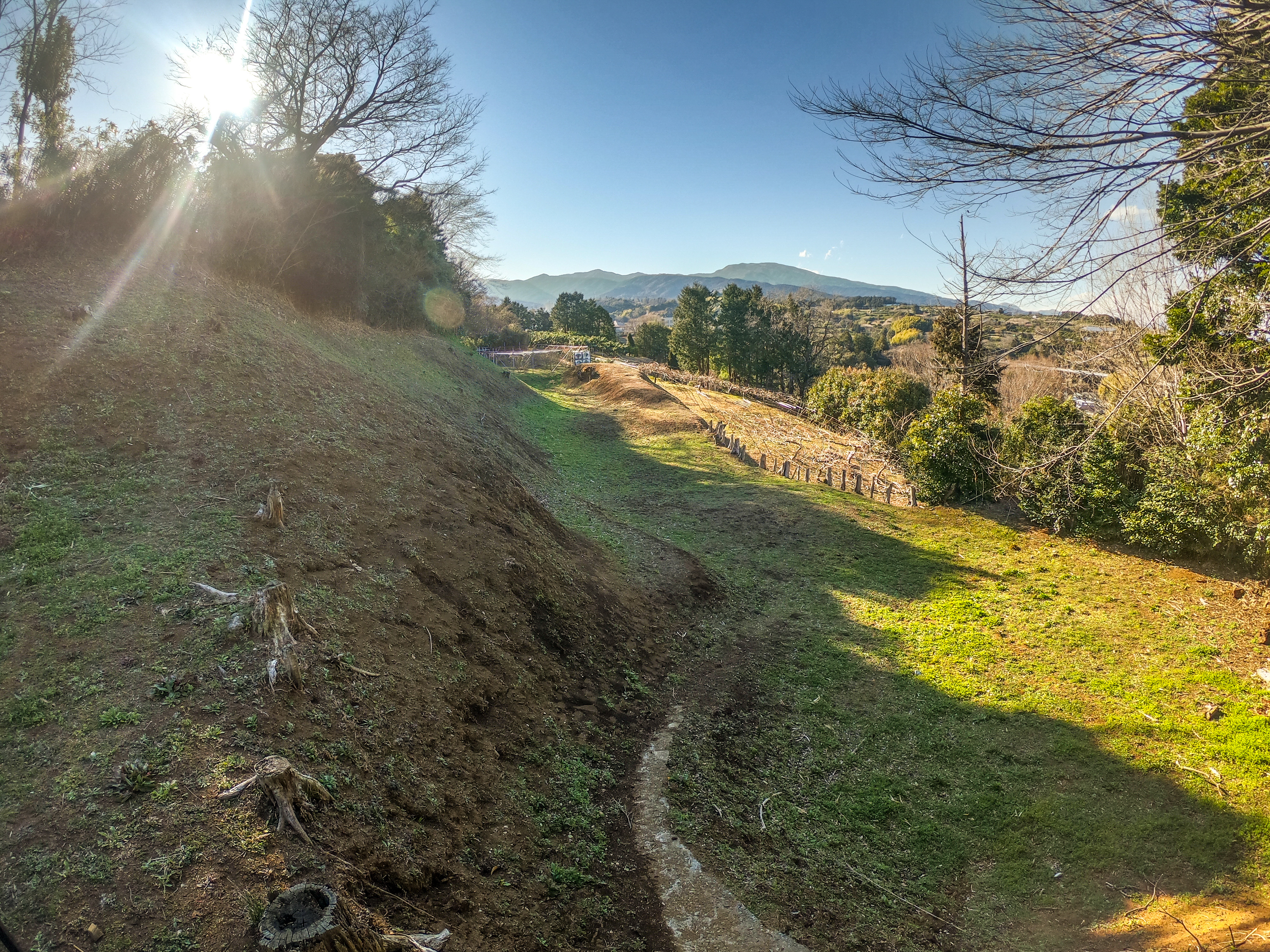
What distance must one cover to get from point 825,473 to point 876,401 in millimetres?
4474

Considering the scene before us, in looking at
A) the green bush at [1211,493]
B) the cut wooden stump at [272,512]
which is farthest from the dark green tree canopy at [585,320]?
the cut wooden stump at [272,512]

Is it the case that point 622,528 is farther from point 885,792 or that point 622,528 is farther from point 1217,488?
point 1217,488

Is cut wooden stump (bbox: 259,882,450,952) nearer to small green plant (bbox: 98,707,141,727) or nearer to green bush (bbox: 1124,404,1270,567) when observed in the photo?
small green plant (bbox: 98,707,141,727)

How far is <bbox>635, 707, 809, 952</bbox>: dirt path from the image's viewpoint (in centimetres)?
423

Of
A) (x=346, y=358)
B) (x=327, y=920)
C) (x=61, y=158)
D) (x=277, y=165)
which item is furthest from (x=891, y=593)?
(x=277, y=165)

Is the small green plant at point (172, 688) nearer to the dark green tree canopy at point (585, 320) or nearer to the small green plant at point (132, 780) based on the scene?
the small green plant at point (132, 780)

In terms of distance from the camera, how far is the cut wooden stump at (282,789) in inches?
128

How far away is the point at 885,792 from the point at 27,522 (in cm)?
872

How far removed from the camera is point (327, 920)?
246 centimetres

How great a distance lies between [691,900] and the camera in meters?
Result: 4.57

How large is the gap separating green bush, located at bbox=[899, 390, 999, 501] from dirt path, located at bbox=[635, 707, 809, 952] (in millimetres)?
12682

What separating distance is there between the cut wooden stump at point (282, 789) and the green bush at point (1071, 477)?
1116 centimetres

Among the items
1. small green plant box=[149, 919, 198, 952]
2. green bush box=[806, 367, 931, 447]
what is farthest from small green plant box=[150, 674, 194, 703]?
green bush box=[806, 367, 931, 447]

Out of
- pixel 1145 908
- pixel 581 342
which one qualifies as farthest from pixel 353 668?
pixel 581 342
